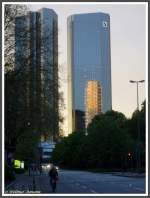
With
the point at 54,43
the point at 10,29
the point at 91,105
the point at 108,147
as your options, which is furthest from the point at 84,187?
the point at 91,105

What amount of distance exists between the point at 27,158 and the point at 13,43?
226ft

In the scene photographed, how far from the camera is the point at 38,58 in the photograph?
1708 inches

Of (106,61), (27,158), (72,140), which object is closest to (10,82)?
(106,61)

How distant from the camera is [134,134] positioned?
404 feet

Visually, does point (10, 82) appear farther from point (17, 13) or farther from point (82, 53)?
point (82, 53)

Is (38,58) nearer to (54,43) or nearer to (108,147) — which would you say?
(54,43)

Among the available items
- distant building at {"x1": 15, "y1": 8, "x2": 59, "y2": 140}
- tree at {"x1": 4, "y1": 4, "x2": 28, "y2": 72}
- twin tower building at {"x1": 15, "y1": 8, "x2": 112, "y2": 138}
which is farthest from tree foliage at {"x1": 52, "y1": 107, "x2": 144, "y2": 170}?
tree at {"x1": 4, "y1": 4, "x2": 28, "y2": 72}

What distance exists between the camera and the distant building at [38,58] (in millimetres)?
41344

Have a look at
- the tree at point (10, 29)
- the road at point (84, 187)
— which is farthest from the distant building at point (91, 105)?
the tree at point (10, 29)

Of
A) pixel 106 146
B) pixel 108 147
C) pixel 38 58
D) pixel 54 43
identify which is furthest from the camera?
pixel 106 146

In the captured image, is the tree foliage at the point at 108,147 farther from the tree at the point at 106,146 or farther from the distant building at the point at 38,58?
the distant building at the point at 38,58

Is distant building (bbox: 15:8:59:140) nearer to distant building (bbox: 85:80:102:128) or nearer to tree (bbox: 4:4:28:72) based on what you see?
tree (bbox: 4:4:28:72)

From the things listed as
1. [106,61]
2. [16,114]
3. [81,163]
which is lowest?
[81,163]

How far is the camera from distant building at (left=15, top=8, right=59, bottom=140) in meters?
41.3
